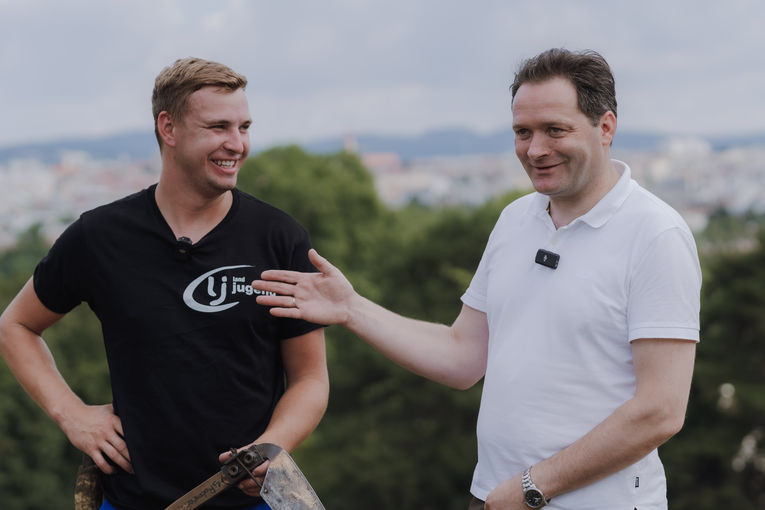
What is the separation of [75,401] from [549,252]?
6.23 feet

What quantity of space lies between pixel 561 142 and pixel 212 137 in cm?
128

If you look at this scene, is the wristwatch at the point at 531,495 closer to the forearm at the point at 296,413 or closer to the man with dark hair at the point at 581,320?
the man with dark hair at the point at 581,320

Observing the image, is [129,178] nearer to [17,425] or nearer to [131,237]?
[17,425]

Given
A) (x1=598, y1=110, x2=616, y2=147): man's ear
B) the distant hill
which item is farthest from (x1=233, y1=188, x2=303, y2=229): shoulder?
the distant hill

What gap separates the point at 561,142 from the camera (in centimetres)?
321

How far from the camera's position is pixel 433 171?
138 m

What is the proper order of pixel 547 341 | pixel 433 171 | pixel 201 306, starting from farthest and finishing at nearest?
pixel 433 171
pixel 201 306
pixel 547 341

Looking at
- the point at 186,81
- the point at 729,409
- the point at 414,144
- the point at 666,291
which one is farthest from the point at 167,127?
the point at 414,144

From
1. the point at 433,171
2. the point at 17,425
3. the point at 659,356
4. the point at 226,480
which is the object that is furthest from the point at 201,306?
the point at 433,171

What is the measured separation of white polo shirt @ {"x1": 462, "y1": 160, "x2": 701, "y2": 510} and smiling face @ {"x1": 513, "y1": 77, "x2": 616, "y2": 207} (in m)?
0.10

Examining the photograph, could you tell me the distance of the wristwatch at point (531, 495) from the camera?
3.18m

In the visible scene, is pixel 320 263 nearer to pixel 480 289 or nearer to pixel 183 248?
pixel 183 248

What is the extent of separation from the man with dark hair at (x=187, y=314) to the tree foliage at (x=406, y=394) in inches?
865

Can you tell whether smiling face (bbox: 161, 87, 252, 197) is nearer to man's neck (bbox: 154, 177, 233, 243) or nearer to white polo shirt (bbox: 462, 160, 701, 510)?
man's neck (bbox: 154, 177, 233, 243)
